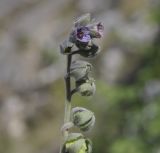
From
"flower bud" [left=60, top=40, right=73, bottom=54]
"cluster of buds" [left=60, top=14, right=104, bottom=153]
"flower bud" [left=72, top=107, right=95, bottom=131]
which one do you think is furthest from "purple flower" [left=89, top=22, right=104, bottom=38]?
"flower bud" [left=72, top=107, right=95, bottom=131]

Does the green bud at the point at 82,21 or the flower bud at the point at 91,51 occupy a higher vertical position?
the green bud at the point at 82,21

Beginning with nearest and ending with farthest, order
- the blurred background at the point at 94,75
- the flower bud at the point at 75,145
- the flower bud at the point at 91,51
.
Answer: the flower bud at the point at 75,145 → the flower bud at the point at 91,51 → the blurred background at the point at 94,75

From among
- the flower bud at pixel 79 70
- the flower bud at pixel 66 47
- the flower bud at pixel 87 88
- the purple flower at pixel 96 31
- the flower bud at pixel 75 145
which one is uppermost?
the purple flower at pixel 96 31

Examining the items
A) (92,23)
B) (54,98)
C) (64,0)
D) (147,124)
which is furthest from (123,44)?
(92,23)

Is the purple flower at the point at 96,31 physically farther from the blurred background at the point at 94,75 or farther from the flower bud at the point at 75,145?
the blurred background at the point at 94,75

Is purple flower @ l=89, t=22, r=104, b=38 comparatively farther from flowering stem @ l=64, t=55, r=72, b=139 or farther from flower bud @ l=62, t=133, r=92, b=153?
flower bud @ l=62, t=133, r=92, b=153

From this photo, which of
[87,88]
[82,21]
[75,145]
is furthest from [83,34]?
[75,145]

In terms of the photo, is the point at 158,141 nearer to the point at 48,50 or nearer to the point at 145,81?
the point at 145,81

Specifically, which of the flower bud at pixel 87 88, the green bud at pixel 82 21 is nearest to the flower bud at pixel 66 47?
the green bud at pixel 82 21
